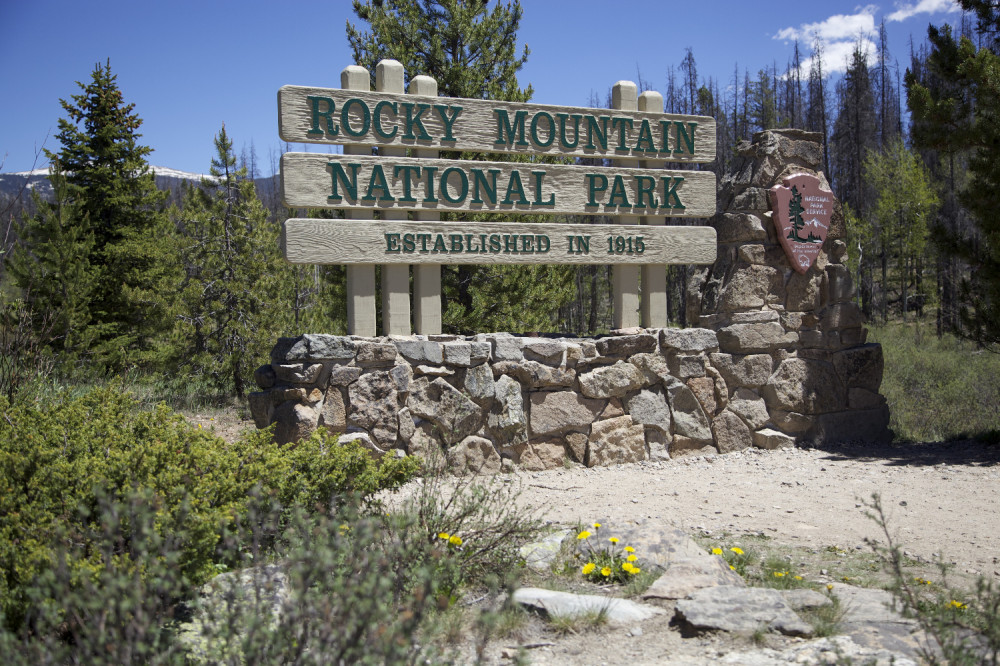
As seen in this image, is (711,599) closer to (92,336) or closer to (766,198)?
(766,198)

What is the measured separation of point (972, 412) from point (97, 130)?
1433cm

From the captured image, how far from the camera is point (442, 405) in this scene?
5770mm

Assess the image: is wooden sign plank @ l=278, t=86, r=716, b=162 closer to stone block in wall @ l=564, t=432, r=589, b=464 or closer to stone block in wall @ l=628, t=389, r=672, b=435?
stone block in wall @ l=628, t=389, r=672, b=435

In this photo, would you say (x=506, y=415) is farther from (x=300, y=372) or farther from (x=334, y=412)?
(x=300, y=372)

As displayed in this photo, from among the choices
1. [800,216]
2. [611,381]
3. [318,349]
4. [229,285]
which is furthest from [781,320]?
[229,285]

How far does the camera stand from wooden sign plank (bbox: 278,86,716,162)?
5.63 metres

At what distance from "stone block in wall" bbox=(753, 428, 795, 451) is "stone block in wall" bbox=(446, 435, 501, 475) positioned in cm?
258

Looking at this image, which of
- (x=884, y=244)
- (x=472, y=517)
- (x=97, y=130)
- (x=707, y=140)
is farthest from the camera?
(x=884, y=244)

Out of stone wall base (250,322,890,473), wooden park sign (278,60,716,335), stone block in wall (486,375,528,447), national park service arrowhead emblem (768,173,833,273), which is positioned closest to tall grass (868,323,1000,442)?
stone wall base (250,322,890,473)

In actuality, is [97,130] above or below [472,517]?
above

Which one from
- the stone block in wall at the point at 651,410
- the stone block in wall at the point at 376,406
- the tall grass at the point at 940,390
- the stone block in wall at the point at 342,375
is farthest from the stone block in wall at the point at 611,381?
the tall grass at the point at 940,390

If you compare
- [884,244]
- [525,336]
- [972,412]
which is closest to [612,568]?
[525,336]

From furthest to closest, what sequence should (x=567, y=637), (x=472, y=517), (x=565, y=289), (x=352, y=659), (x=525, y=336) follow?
(x=565, y=289) < (x=525, y=336) < (x=472, y=517) < (x=567, y=637) < (x=352, y=659)

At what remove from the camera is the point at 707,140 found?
6.99m
